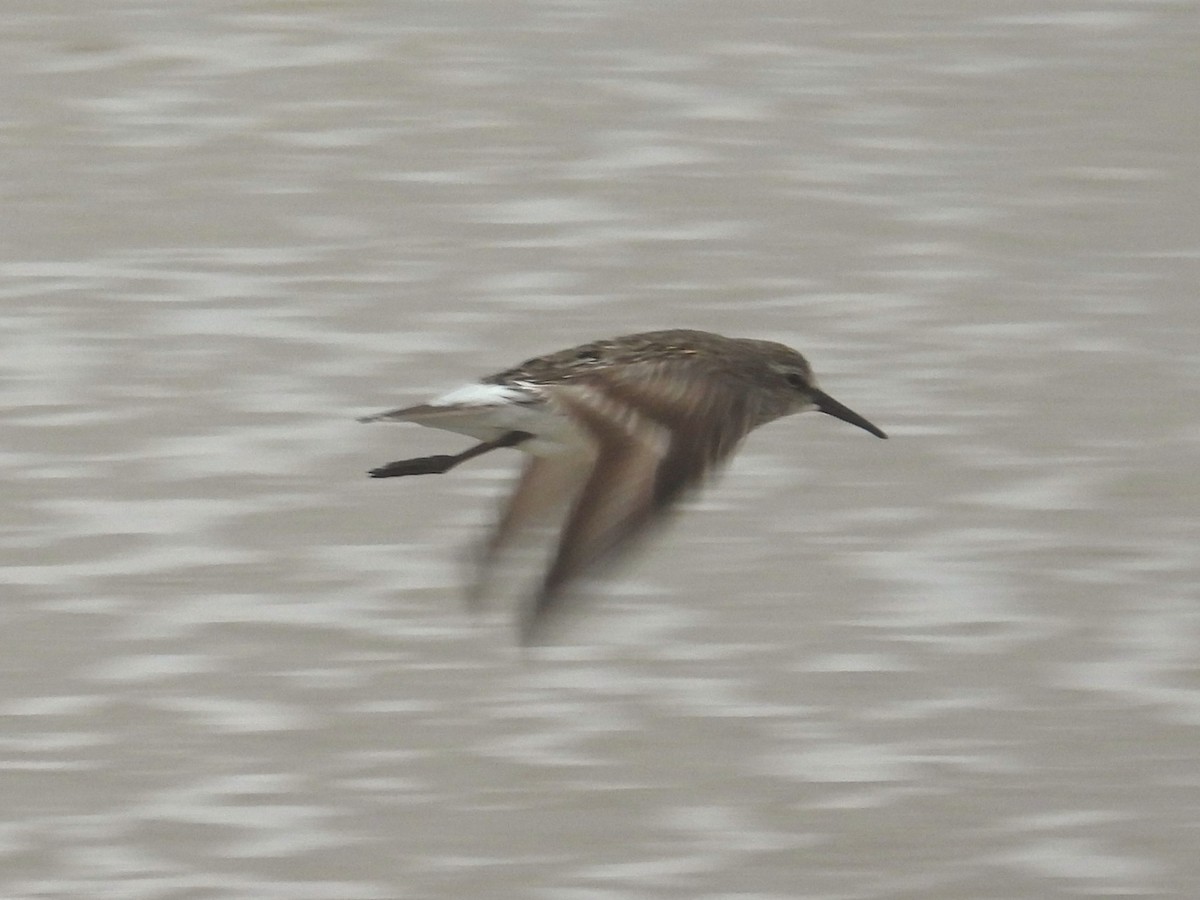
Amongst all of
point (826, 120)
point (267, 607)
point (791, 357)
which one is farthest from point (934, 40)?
point (791, 357)

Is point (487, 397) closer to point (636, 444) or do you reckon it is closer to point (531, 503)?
point (531, 503)

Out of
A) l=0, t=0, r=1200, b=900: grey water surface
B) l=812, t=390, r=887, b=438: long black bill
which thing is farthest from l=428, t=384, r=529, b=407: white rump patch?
l=0, t=0, r=1200, b=900: grey water surface

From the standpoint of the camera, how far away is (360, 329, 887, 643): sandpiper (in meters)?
2.55

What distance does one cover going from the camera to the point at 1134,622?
4.16m

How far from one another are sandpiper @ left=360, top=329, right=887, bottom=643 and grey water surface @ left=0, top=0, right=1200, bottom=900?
686 millimetres

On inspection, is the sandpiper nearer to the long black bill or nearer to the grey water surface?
the long black bill

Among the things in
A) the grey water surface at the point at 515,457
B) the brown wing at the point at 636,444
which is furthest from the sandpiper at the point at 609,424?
the grey water surface at the point at 515,457

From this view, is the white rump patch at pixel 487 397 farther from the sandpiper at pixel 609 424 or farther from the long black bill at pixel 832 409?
the long black bill at pixel 832 409

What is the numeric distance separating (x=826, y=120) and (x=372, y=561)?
1.82 m

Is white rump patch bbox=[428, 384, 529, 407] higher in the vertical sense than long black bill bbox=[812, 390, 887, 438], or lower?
higher

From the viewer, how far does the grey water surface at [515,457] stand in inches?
147

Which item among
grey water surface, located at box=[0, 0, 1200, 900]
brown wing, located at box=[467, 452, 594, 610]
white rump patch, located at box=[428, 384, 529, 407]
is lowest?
grey water surface, located at box=[0, 0, 1200, 900]

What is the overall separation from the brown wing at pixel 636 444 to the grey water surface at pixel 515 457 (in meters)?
0.85

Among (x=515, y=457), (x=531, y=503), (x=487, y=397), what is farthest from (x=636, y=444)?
(x=515, y=457)
